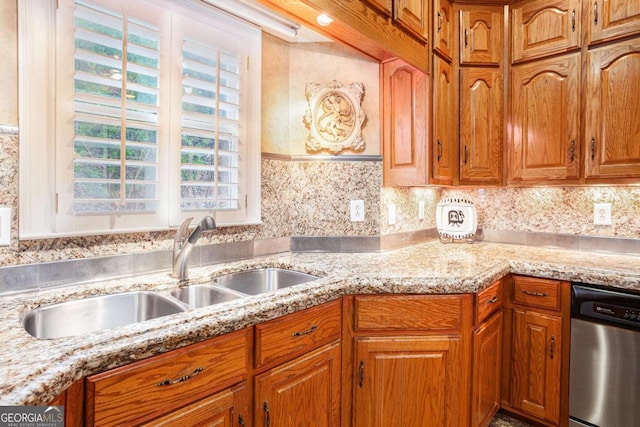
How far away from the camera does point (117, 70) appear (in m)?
1.43

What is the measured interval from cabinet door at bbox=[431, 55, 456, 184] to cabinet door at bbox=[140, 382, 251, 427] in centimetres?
155


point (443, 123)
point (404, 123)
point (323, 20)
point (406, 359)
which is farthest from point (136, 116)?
point (443, 123)

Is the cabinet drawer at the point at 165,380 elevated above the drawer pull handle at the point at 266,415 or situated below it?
above

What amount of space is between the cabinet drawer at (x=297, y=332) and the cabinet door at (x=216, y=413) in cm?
12

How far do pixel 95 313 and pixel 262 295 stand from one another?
60cm

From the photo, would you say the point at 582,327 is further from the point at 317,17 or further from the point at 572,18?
the point at 317,17

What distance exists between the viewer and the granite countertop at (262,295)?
791 millimetres

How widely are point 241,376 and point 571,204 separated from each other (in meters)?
2.30

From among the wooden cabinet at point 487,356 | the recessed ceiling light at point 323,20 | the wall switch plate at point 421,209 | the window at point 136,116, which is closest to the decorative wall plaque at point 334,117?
the window at point 136,116

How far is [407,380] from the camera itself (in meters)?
1.58

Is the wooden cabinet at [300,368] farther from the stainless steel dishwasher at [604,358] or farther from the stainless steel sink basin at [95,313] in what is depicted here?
the stainless steel dishwasher at [604,358]

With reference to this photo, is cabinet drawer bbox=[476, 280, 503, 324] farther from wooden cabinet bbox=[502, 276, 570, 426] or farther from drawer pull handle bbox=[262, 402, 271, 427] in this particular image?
drawer pull handle bbox=[262, 402, 271, 427]

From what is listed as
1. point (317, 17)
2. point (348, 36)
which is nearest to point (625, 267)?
point (348, 36)

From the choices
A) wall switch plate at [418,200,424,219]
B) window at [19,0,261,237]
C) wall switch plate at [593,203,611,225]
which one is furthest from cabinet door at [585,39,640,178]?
window at [19,0,261,237]
